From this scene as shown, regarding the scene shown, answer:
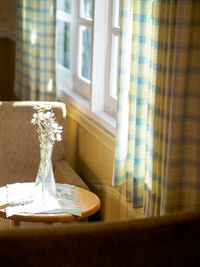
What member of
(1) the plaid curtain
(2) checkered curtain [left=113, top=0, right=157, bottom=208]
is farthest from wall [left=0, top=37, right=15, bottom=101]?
(1) the plaid curtain

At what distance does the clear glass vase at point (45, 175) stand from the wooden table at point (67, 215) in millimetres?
151

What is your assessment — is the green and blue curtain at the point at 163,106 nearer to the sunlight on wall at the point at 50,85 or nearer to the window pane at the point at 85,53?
the window pane at the point at 85,53

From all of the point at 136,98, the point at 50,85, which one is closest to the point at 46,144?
the point at 136,98

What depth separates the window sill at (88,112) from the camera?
2.81 meters

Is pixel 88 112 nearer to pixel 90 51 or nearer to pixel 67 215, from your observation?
pixel 90 51

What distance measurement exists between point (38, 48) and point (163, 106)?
2129mm

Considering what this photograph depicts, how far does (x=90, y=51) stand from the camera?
3.54 metres

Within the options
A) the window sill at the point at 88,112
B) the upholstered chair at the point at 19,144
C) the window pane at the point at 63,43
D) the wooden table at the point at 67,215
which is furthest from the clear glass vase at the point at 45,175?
the window pane at the point at 63,43

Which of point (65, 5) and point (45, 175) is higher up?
point (65, 5)

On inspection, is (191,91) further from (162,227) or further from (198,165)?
(162,227)

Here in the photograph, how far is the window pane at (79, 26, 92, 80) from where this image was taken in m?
3.54

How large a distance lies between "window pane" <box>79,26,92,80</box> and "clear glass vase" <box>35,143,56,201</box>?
4.20ft

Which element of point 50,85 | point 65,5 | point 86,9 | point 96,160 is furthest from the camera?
point 65,5

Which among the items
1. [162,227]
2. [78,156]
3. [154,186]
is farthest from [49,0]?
[162,227]
